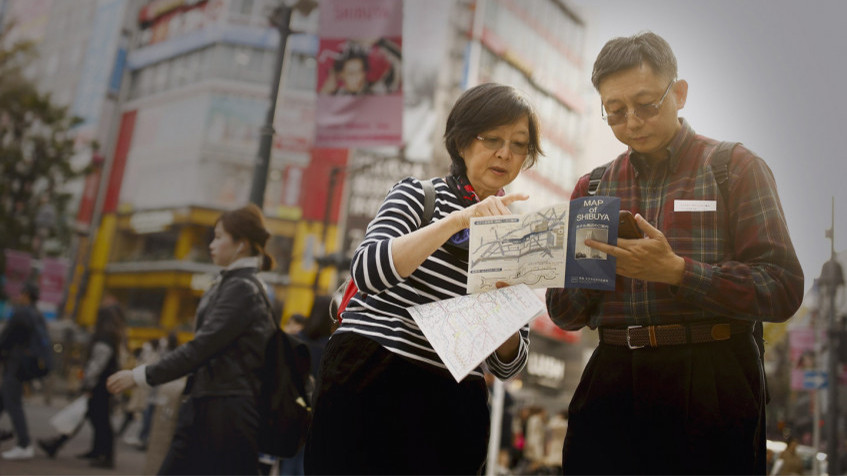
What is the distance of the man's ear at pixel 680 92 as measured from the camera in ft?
6.01

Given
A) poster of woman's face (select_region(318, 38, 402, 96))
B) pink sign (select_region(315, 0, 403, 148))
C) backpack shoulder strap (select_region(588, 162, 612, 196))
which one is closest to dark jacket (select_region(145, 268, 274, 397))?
backpack shoulder strap (select_region(588, 162, 612, 196))

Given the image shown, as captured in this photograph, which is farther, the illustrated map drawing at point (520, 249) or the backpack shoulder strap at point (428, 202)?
the backpack shoulder strap at point (428, 202)

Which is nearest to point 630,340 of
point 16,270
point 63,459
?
point 63,459

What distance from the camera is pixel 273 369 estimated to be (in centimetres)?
338

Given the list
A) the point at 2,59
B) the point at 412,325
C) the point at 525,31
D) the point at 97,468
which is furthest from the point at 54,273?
the point at 525,31

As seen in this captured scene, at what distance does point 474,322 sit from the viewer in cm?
164

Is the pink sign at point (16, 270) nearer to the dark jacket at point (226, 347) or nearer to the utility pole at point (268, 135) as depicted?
the utility pole at point (268, 135)

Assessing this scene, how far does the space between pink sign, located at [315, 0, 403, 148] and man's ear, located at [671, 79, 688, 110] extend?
4.79 meters

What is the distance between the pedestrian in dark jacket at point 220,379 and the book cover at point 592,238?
2190mm

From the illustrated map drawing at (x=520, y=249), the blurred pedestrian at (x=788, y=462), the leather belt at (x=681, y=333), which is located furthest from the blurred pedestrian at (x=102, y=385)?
the leather belt at (x=681, y=333)

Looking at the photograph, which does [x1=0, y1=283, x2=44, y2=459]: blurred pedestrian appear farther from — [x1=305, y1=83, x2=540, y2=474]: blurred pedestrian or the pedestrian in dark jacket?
[x1=305, y1=83, x2=540, y2=474]: blurred pedestrian

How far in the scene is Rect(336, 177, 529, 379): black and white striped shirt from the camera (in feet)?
5.61

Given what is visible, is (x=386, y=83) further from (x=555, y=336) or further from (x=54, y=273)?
(x=555, y=336)

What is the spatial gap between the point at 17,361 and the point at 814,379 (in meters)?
7.63
